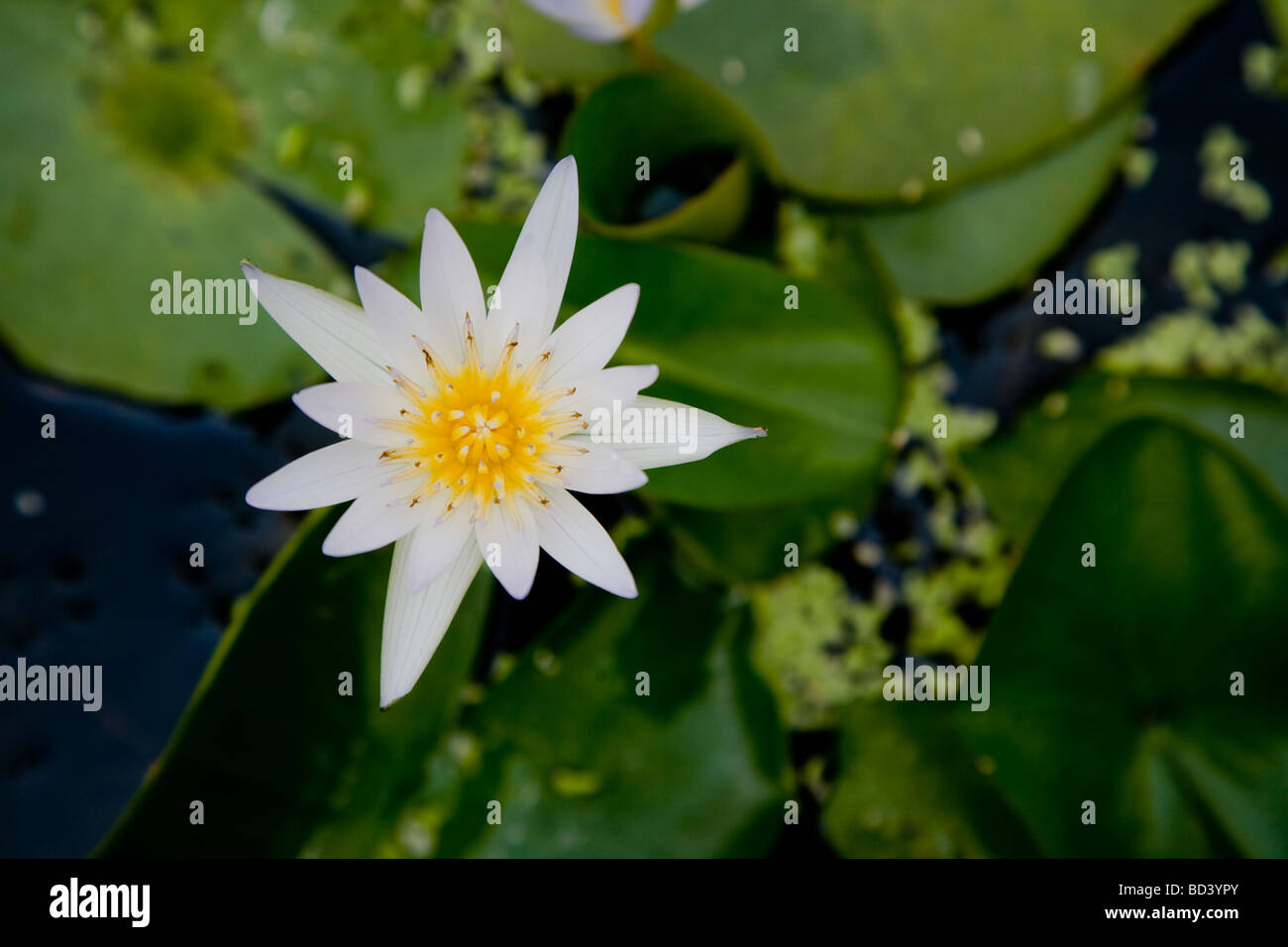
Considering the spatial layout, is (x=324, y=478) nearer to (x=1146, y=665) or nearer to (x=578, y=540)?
(x=578, y=540)

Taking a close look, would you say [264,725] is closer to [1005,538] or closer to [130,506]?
[130,506]

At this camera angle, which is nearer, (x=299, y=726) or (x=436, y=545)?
(x=436, y=545)

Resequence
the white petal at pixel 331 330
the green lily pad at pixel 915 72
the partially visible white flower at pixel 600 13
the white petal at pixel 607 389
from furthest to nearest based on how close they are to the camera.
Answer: the green lily pad at pixel 915 72, the partially visible white flower at pixel 600 13, the white petal at pixel 331 330, the white petal at pixel 607 389

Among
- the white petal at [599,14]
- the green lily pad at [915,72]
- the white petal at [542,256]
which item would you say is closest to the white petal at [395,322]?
the white petal at [542,256]

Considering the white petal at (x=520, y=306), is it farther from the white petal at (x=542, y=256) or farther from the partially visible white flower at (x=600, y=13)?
the partially visible white flower at (x=600, y=13)

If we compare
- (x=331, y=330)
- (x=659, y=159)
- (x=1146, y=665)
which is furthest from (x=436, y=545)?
(x=1146, y=665)

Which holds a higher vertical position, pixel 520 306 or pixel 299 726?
pixel 520 306
